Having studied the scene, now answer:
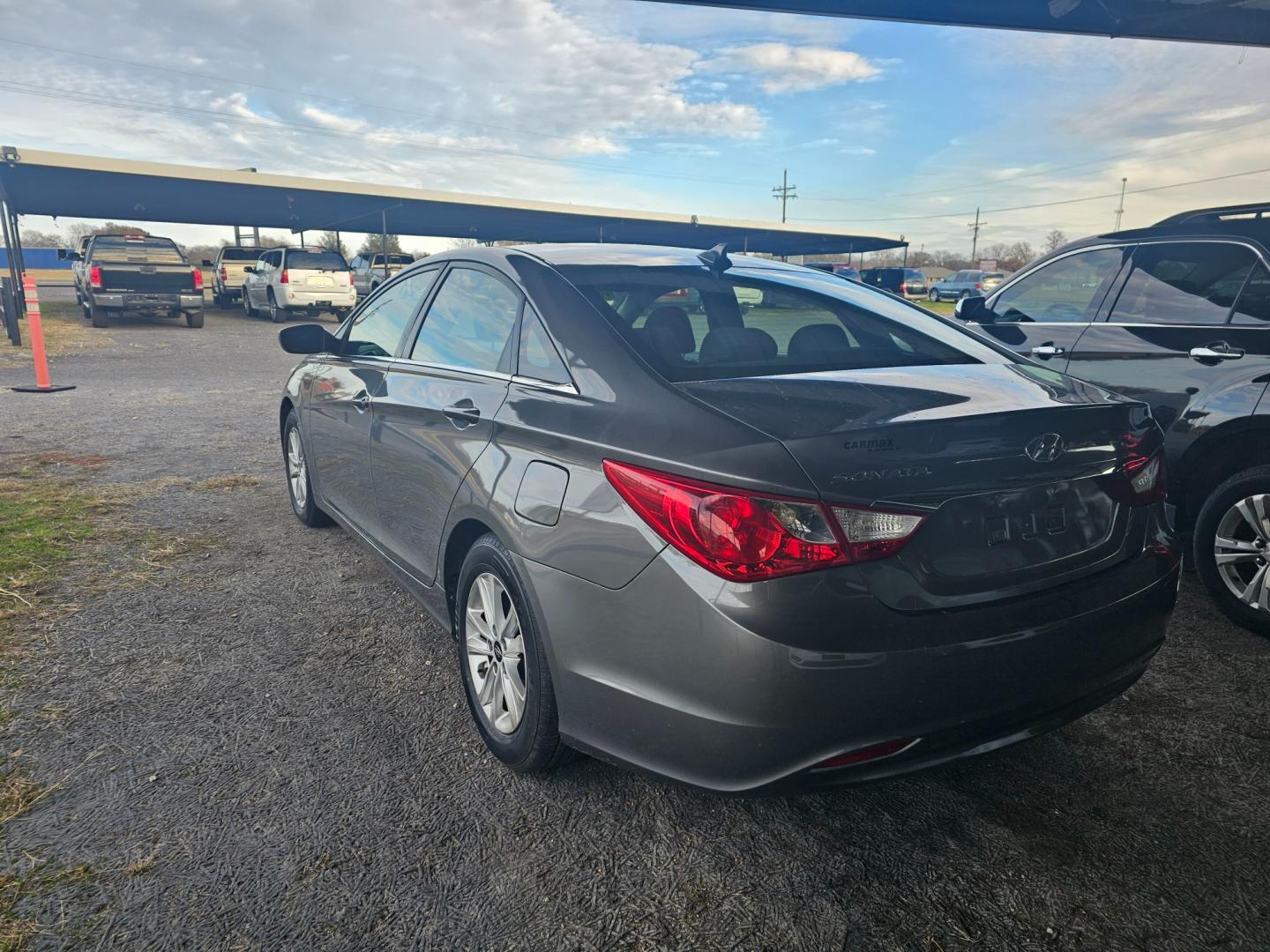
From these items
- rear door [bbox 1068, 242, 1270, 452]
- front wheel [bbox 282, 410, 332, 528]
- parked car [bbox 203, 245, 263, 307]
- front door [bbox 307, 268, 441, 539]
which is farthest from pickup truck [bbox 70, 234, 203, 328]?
rear door [bbox 1068, 242, 1270, 452]

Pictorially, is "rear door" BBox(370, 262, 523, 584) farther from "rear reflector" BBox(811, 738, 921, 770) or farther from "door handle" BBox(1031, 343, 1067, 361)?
"door handle" BBox(1031, 343, 1067, 361)

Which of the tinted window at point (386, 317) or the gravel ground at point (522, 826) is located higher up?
the tinted window at point (386, 317)

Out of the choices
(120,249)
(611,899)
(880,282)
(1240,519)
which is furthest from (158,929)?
(120,249)

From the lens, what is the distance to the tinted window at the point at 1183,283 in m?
3.99

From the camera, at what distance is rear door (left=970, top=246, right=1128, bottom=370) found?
4.58 m

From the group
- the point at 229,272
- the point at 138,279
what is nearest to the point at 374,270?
the point at 229,272

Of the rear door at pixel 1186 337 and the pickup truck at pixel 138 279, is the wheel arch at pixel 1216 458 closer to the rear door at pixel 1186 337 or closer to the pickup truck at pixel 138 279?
the rear door at pixel 1186 337

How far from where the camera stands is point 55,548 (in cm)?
457

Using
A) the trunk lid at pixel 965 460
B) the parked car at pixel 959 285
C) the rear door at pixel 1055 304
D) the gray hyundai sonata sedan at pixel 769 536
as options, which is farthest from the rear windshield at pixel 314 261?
the parked car at pixel 959 285

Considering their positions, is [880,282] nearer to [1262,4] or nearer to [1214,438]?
[1214,438]

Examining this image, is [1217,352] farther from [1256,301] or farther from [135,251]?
[135,251]

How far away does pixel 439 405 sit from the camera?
2973mm

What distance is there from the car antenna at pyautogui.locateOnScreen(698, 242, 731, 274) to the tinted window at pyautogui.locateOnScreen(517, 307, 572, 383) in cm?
79

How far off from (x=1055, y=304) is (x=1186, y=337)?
2.97 feet
